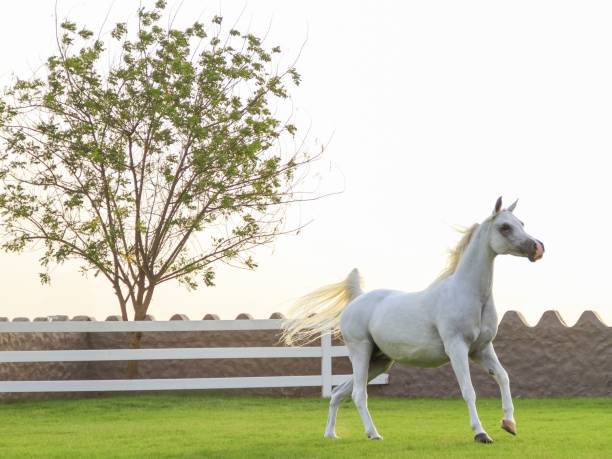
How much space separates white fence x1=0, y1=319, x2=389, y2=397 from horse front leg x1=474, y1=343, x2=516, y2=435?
687 centimetres

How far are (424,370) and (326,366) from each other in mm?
1595

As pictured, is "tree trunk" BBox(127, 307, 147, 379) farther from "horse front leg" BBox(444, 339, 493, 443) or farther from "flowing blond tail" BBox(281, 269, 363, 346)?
"horse front leg" BBox(444, 339, 493, 443)

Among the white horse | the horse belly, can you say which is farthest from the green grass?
the horse belly

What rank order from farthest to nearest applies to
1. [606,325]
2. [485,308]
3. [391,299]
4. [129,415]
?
[606,325] < [129,415] < [391,299] < [485,308]

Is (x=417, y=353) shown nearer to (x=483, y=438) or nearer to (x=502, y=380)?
(x=502, y=380)

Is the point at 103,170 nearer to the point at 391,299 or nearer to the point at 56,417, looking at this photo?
the point at 56,417

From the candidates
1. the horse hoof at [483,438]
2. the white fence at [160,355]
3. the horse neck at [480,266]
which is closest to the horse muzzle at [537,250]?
the horse neck at [480,266]

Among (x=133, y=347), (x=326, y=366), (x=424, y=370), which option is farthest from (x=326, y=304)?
(x=133, y=347)

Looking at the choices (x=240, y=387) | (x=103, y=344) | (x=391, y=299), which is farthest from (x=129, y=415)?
(x=391, y=299)

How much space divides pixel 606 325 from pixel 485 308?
23.8 feet

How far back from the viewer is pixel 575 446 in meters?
8.92

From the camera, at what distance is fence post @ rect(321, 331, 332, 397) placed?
15695mm

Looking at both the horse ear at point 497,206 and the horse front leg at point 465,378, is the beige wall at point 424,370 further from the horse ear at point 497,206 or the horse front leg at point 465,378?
the horse ear at point 497,206

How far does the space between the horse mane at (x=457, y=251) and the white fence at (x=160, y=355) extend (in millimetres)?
6601
